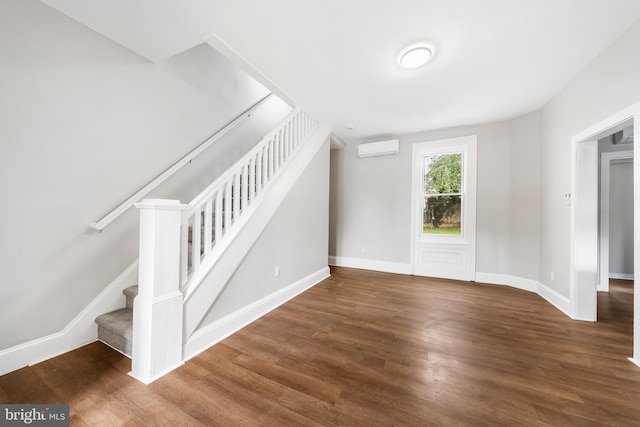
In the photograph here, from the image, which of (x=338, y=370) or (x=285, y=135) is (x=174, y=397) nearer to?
(x=338, y=370)

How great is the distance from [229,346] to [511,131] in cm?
482

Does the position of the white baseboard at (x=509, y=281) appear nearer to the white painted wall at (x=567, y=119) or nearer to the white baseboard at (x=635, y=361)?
the white painted wall at (x=567, y=119)

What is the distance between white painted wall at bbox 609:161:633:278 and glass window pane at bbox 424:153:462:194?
8.69 ft

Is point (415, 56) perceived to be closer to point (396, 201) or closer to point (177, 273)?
point (396, 201)

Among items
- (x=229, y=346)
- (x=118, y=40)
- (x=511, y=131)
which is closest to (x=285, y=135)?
(x=118, y=40)

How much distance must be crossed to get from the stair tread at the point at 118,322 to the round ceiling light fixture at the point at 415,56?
10.9 feet

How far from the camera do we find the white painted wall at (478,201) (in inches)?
131

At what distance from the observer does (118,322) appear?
1787 millimetres

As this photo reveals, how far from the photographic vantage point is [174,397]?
131 cm

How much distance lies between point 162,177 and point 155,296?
132 centimetres

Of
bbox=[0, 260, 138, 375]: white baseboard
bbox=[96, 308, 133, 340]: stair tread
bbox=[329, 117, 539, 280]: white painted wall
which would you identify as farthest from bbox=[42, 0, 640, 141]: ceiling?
bbox=[96, 308, 133, 340]: stair tread

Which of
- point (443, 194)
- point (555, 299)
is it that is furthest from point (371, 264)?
point (555, 299)

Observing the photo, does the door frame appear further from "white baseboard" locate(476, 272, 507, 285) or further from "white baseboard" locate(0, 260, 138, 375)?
"white baseboard" locate(0, 260, 138, 375)

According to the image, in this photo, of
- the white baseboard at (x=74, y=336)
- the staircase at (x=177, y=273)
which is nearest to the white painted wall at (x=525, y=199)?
the staircase at (x=177, y=273)
